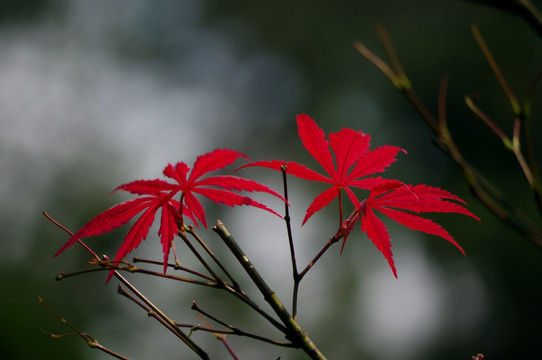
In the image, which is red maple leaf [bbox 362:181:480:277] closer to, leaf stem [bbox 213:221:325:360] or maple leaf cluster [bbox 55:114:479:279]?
maple leaf cluster [bbox 55:114:479:279]

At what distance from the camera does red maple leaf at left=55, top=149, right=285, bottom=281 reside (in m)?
0.61

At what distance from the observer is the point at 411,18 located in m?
9.45

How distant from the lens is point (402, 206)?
73 centimetres

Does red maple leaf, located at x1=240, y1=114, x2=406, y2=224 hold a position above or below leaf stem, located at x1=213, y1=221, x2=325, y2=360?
A: above

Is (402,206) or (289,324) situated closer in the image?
(289,324)

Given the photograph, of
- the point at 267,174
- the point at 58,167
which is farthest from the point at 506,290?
the point at 58,167

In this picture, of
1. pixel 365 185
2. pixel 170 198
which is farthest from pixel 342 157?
pixel 170 198

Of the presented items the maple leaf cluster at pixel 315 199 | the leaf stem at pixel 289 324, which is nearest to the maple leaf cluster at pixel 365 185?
the maple leaf cluster at pixel 315 199

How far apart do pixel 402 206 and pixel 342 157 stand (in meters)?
0.10

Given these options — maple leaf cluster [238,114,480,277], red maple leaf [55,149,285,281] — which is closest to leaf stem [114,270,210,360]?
red maple leaf [55,149,285,281]

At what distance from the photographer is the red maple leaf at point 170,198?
2.02ft

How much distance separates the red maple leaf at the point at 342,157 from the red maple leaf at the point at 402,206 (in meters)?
0.03

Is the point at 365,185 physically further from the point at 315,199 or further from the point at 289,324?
the point at 289,324

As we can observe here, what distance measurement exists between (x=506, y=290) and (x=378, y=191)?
26.0 feet
